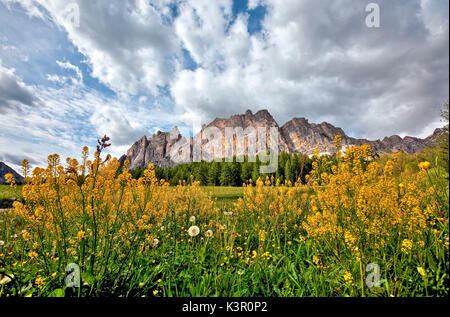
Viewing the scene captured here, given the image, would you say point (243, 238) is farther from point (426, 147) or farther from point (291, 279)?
point (426, 147)

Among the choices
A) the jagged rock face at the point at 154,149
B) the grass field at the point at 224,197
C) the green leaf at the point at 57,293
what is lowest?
the green leaf at the point at 57,293

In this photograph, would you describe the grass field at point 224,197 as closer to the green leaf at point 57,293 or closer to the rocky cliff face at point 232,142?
the green leaf at point 57,293

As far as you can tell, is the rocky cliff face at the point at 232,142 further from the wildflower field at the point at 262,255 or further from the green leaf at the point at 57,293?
the green leaf at the point at 57,293

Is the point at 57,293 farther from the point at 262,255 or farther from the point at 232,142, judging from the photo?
the point at 232,142

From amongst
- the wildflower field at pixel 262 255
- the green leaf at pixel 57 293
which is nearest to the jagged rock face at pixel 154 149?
the wildflower field at pixel 262 255

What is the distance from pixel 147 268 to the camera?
2523mm

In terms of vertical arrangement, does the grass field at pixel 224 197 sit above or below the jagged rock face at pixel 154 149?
below

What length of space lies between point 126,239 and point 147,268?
571mm

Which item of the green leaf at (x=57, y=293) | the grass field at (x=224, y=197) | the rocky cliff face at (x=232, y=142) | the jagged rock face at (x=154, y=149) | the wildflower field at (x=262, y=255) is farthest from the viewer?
the jagged rock face at (x=154, y=149)

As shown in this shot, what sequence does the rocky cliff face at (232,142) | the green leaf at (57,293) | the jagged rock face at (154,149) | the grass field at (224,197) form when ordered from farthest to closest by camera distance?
the jagged rock face at (154,149)
the rocky cliff face at (232,142)
the grass field at (224,197)
the green leaf at (57,293)

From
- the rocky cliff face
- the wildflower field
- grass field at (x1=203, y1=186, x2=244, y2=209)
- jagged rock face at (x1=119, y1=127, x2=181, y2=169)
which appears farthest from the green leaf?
jagged rock face at (x1=119, y1=127, x2=181, y2=169)

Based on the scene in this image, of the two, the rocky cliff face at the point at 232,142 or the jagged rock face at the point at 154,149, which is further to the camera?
the jagged rock face at the point at 154,149

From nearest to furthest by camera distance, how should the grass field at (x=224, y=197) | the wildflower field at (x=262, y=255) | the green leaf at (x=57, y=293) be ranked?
the green leaf at (x=57, y=293), the wildflower field at (x=262, y=255), the grass field at (x=224, y=197)
